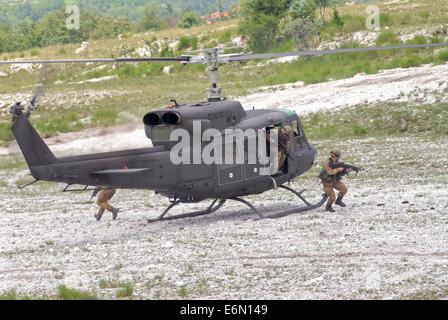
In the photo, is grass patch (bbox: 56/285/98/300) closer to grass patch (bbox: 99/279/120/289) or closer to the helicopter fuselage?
grass patch (bbox: 99/279/120/289)

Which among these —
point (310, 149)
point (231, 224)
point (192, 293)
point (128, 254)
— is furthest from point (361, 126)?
point (192, 293)

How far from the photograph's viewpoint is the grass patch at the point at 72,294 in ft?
47.2

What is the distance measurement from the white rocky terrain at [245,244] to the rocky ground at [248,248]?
0.07ft

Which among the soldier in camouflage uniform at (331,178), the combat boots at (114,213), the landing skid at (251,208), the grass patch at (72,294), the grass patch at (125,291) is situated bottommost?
the combat boots at (114,213)

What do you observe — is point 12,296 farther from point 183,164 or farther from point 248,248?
point 183,164

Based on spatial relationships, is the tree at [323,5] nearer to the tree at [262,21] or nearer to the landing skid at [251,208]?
the tree at [262,21]

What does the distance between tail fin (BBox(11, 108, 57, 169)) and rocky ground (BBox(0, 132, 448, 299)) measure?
63.7 inches

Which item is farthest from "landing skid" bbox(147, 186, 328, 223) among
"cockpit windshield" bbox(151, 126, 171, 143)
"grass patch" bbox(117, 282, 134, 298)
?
"grass patch" bbox(117, 282, 134, 298)

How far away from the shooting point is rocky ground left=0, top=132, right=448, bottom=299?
14.7 meters

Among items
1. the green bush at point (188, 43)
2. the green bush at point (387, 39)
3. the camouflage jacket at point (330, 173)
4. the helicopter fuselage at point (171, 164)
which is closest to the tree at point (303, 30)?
the green bush at point (387, 39)

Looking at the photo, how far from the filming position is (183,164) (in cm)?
1900
